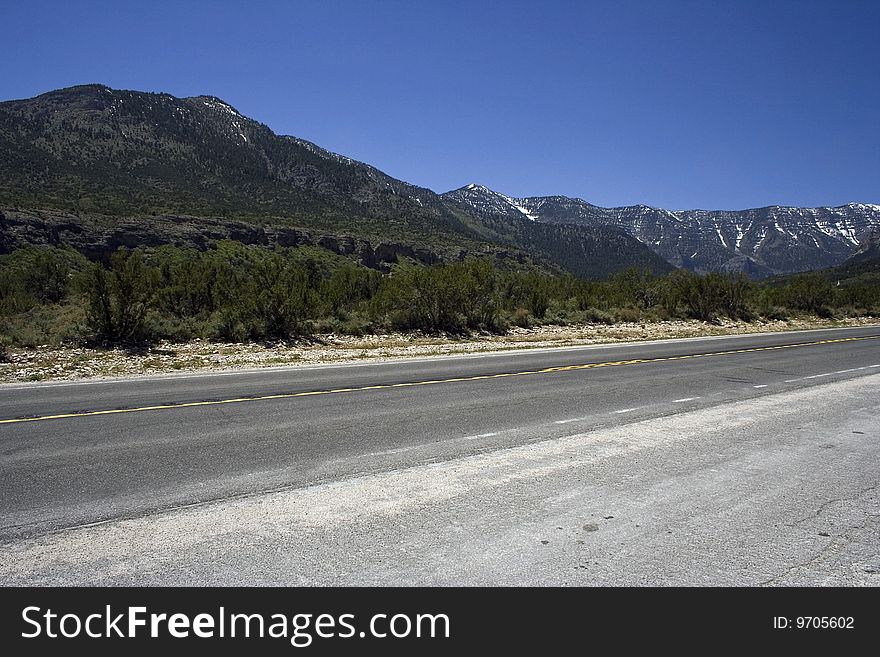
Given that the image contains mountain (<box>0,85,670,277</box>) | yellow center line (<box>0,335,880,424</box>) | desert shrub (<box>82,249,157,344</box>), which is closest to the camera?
yellow center line (<box>0,335,880,424</box>)

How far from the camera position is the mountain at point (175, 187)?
63.4 meters

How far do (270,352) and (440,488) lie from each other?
48.5 ft

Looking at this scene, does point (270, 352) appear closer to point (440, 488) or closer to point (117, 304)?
point (117, 304)

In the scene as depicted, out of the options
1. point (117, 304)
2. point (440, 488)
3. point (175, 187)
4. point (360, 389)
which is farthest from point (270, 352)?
point (175, 187)

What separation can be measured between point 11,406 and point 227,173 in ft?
353

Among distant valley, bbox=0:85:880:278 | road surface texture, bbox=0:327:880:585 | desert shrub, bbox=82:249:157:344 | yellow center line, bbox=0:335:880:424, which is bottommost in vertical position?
road surface texture, bbox=0:327:880:585

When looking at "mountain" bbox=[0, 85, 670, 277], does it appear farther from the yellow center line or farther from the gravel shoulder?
the yellow center line

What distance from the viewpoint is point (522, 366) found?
15.0 meters

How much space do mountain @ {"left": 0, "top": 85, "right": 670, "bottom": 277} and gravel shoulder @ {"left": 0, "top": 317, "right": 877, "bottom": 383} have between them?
4953cm

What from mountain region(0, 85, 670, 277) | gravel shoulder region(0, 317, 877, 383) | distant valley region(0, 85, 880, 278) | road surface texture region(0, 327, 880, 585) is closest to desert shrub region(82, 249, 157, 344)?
gravel shoulder region(0, 317, 877, 383)

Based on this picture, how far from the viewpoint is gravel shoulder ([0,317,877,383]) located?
47.1 feet
